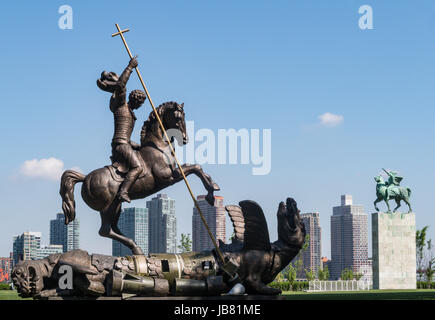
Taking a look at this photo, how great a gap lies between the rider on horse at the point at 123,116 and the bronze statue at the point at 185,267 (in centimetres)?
140

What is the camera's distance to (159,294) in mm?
11406

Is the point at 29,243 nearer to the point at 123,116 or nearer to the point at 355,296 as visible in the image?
the point at 355,296

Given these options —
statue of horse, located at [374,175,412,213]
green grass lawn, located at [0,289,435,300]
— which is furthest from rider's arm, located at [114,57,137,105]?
statue of horse, located at [374,175,412,213]

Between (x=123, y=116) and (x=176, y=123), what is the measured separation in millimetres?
1033

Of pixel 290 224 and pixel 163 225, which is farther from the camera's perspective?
pixel 163 225

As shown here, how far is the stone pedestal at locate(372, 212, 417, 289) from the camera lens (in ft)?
119

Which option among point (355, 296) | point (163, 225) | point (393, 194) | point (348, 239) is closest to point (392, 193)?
point (393, 194)

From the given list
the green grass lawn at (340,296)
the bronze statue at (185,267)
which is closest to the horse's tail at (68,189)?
the bronze statue at (185,267)

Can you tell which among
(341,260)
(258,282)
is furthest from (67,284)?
(341,260)

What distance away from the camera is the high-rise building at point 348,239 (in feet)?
361

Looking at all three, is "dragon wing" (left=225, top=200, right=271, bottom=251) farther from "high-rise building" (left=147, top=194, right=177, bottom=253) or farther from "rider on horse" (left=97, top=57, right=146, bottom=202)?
"high-rise building" (left=147, top=194, right=177, bottom=253)

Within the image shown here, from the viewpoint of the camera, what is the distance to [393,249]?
3641 cm

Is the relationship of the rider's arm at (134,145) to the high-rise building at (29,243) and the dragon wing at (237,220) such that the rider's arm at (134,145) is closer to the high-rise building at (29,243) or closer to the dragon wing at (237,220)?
the dragon wing at (237,220)
